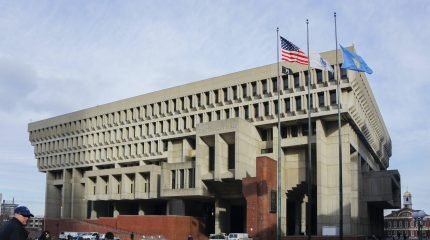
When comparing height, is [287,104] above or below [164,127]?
above

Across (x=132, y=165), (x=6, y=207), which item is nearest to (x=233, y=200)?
(x=132, y=165)

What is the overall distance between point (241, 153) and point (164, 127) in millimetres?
21818

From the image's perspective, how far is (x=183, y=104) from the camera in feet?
281

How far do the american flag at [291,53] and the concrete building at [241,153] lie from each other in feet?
74.4

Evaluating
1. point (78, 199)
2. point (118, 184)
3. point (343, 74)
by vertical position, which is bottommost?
point (78, 199)

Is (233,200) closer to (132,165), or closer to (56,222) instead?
(132,165)

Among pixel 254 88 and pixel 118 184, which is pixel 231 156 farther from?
pixel 118 184

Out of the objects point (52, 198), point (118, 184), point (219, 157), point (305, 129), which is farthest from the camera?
point (52, 198)

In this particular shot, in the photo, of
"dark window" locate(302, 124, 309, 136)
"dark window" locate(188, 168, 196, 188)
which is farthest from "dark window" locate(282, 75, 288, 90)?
"dark window" locate(188, 168, 196, 188)

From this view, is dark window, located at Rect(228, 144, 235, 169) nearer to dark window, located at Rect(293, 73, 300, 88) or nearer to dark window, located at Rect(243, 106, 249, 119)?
dark window, located at Rect(243, 106, 249, 119)

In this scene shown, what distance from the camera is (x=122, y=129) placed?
96625 mm

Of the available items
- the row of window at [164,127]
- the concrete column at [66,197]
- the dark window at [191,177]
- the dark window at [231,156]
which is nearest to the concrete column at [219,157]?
the dark window at [231,156]

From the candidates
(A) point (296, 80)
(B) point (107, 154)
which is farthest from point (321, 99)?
(B) point (107, 154)

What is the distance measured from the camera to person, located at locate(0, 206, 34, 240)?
6707mm
